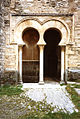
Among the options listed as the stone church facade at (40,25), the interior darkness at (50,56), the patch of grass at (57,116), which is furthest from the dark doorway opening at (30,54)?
the patch of grass at (57,116)

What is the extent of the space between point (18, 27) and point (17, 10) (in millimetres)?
897

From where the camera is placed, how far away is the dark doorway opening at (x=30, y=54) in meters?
5.86

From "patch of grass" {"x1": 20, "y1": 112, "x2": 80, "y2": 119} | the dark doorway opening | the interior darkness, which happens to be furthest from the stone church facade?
the interior darkness

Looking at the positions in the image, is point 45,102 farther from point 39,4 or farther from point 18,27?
point 39,4

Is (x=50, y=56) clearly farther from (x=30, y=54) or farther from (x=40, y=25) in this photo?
(x=40, y=25)

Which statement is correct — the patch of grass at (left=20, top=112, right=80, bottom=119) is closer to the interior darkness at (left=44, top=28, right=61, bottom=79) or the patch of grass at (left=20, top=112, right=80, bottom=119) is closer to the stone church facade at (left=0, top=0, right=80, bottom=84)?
the stone church facade at (left=0, top=0, right=80, bottom=84)

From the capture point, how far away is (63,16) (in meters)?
5.27

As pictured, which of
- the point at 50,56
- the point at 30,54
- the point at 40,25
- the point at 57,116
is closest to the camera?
the point at 57,116

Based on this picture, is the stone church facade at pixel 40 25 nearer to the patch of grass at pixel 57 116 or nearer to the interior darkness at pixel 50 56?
the patch of grass at pixel 57 116

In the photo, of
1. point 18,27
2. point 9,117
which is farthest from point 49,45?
point 9,117

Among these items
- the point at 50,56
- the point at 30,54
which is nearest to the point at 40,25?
the point at 30,54

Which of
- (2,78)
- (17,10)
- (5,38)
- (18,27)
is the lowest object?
(2,78)

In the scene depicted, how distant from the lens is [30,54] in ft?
19.3

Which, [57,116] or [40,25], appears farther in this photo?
[40,25]
